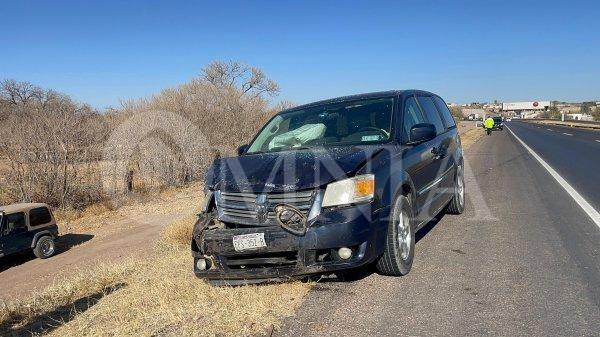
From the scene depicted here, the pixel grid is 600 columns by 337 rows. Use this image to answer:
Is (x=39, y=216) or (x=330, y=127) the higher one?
(x=330, y=127)

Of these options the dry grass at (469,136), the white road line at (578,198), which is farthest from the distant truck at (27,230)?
the dry grass at (469,136)

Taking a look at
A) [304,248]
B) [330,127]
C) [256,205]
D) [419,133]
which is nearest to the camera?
[304,248]

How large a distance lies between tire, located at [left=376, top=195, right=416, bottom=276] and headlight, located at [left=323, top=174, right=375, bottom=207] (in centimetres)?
44

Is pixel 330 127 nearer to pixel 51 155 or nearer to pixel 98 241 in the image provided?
pixel 98 241

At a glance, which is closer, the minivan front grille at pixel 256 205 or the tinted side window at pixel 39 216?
the minivan front grille at pixel 256 205

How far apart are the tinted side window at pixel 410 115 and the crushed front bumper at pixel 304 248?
1.37 metres

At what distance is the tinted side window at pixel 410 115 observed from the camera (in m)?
5.42

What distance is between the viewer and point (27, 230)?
12703 millimetres

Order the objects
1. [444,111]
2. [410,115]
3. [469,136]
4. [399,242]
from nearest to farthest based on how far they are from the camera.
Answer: [399,242] < [410,115] < [444,111] < [469,136]

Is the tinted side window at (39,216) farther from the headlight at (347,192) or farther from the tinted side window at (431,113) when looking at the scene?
the headlight at (347,192)

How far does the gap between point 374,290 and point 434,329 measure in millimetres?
866

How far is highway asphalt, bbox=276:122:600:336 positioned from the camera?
11.6 ft

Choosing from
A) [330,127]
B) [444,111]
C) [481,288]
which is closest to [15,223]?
[330,127]

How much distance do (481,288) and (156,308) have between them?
2.72 meters
